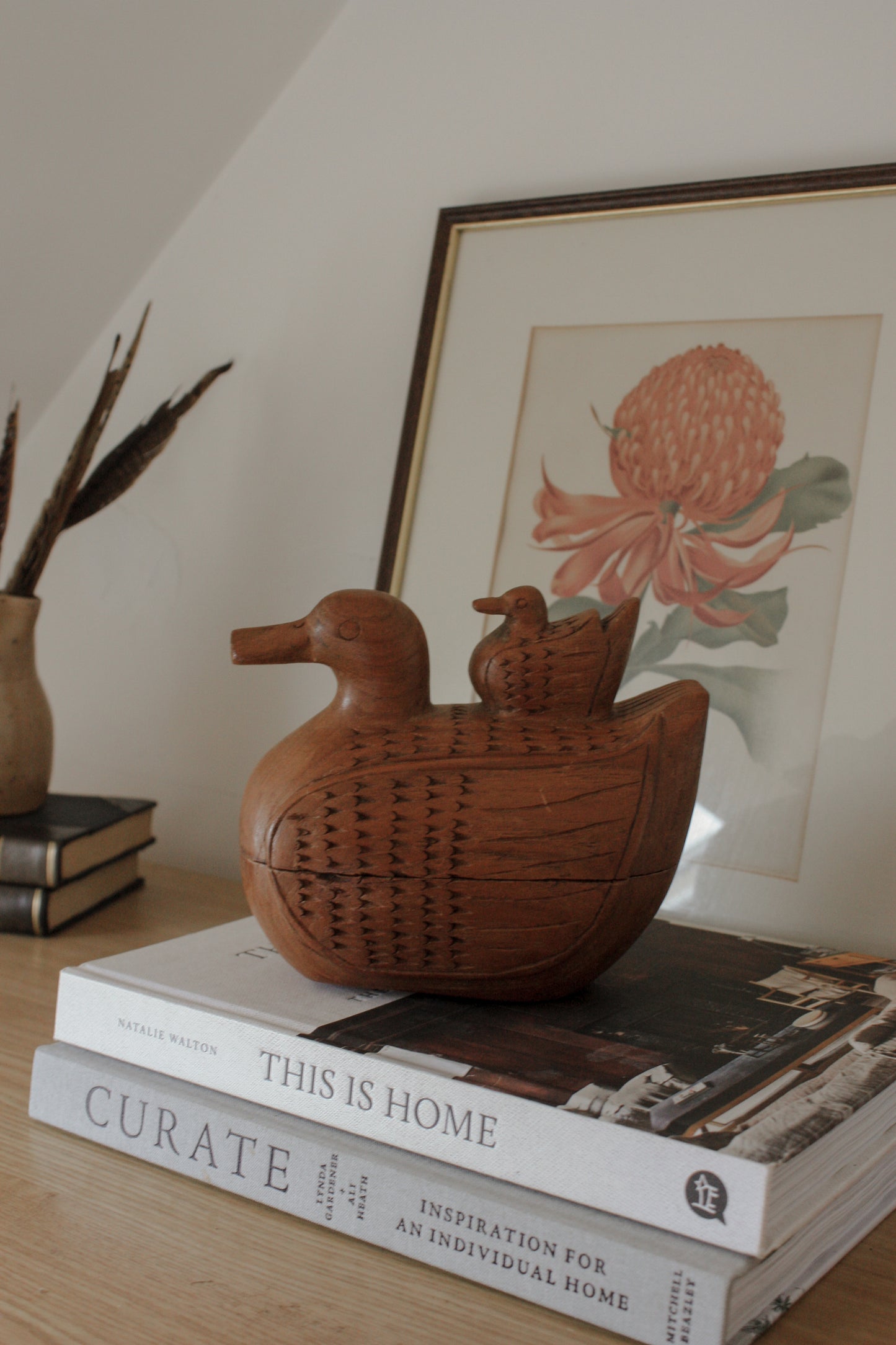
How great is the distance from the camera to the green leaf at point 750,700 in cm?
72

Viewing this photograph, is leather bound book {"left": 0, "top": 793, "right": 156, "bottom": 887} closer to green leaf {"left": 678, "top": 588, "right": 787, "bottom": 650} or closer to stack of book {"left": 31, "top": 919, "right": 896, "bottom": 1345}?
stack of book {"left": 31, "top": 919, "right": 896, "bottom": 1345}

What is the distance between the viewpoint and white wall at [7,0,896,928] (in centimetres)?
80

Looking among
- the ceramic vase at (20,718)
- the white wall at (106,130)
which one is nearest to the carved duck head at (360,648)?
the ceramic vase at (20,718)

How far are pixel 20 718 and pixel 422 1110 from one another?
54 cm

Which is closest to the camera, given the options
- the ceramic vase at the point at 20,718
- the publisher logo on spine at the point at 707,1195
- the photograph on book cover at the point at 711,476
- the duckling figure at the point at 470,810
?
the publisher logo on spine at the point at 707,1195

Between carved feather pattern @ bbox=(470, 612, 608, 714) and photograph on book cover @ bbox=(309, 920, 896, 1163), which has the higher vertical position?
carved feather pattern @ bbox=(470, 612, 608, 714)

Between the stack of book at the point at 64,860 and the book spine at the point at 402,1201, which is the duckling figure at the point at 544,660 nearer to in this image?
the book spine at the point at 402,1201

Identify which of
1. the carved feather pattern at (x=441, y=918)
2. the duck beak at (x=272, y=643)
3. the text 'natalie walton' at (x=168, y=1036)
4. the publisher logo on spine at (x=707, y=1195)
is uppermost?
the duck beak at (x=272, y=643)

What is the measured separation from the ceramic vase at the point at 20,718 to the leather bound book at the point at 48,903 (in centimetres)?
8

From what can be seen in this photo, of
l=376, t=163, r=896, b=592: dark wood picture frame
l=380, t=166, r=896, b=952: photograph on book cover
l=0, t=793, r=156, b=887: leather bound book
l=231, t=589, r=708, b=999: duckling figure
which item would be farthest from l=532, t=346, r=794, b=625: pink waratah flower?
l=0, t=793, r=156, b=887: leather bound book

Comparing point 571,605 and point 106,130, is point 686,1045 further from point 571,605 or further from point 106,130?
point 106,130

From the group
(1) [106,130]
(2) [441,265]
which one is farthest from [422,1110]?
(1) [106,130]

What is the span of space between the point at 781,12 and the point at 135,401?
1.99 ft

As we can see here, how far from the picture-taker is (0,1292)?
371 millimetres
